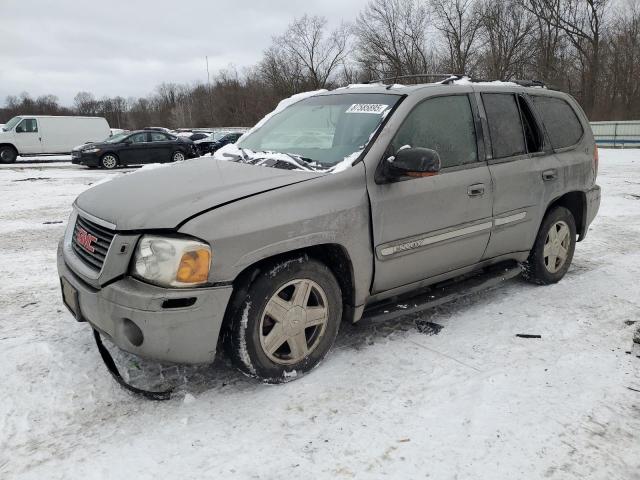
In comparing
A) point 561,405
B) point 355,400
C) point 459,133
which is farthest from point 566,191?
point 355,400

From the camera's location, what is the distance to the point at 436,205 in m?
3.38

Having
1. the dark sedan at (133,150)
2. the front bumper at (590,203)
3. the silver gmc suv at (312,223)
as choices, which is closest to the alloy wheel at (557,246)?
the silver gmc suv at (312,223)

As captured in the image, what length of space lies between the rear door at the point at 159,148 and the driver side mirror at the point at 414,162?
18.1 meters

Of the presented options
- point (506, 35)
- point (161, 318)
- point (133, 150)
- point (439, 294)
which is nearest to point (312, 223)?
point (161, 318)

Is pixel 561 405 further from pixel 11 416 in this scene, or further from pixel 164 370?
pixel 11 416

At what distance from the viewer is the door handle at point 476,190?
3.58 m

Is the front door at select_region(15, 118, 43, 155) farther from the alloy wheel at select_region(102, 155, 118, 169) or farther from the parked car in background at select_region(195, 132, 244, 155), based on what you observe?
the parked car in background at select_region(195, 132, 244, 155)

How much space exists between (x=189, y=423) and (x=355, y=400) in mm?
897

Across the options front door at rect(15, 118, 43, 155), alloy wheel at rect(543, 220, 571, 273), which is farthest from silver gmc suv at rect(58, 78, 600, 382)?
front door at rect(15, 118, 43, 155)

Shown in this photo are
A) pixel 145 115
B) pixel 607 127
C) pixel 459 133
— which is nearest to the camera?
pixel 459 133

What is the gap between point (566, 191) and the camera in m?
4.45

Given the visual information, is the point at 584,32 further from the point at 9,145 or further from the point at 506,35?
the point at 9,145

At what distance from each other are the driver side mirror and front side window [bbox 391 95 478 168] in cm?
20

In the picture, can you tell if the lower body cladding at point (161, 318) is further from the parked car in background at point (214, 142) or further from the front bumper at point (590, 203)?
the parked car in background at point (214, 142)
